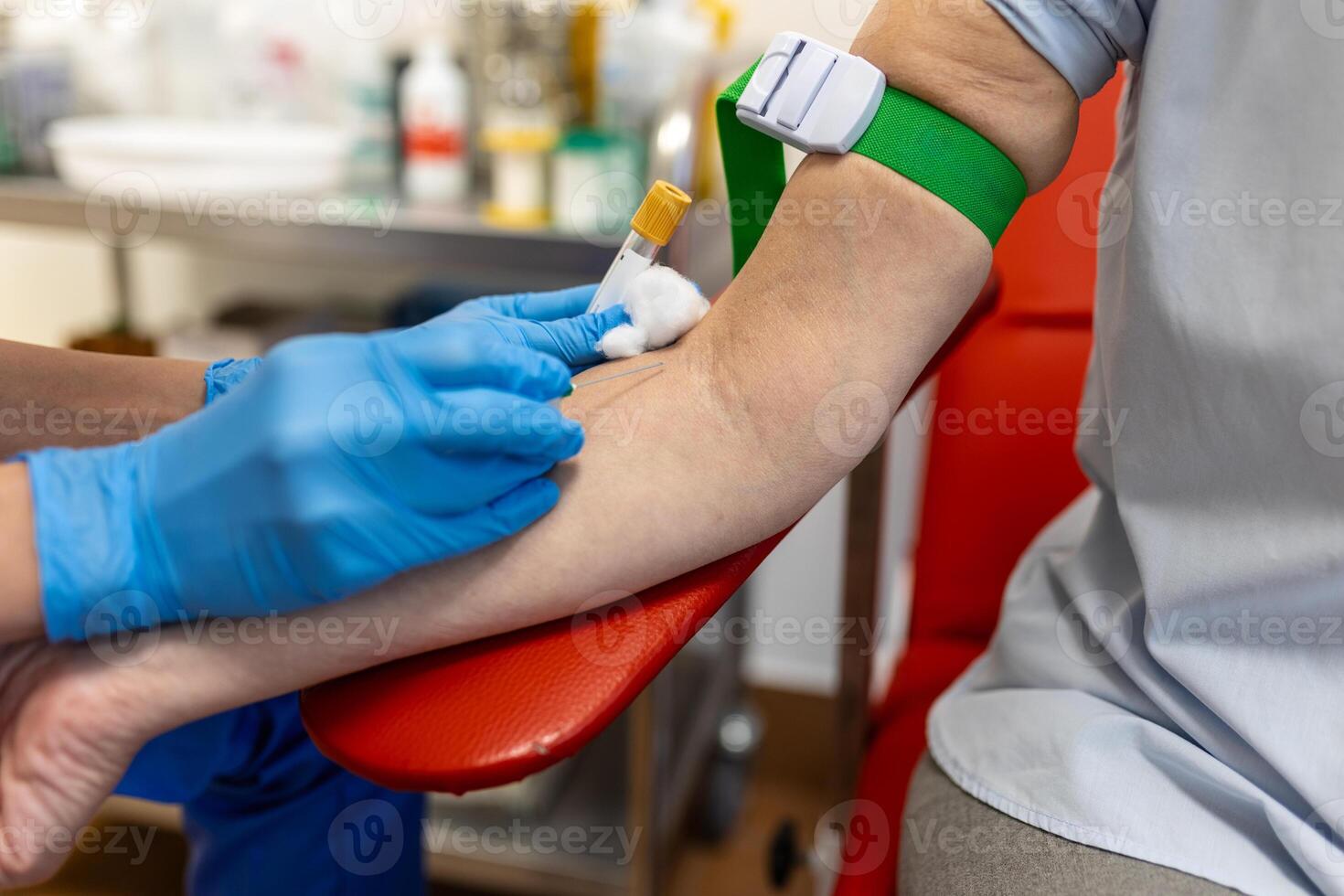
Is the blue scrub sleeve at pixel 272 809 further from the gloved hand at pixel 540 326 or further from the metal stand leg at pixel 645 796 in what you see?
the metal stand leg at pixel 645 796

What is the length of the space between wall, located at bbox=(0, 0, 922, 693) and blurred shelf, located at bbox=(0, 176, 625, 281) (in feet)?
1.06

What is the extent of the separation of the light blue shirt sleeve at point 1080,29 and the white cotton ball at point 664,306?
24 centimetres

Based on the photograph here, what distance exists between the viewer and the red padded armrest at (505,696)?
1.52 ft

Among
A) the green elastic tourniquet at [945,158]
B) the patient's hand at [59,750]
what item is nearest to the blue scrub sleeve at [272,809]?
the patient's hand at [59,750]

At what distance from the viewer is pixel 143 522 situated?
0.50 meters

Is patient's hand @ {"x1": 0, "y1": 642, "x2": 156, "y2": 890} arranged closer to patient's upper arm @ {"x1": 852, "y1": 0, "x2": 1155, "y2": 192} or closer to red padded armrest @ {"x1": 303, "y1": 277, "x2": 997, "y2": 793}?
red padded armrest @ {"x1": 303, "y1": 277, "x2": 997, "y2": 793}

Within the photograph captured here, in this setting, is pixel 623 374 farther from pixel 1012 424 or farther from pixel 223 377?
pixel 1012 424

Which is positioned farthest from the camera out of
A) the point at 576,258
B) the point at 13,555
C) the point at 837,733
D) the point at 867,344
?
the point at 576,258

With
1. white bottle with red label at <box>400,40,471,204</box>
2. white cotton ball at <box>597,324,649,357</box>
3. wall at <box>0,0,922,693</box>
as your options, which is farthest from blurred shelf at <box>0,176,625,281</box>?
white cotton ball at <box>597,324,649,357</box>

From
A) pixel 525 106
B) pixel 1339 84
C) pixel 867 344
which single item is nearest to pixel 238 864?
pixel 867 344

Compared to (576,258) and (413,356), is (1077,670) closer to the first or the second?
(413,356)

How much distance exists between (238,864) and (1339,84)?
2.80 ft

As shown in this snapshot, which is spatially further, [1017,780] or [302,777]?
[302,777]

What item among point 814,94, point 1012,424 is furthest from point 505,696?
point 1012,424
